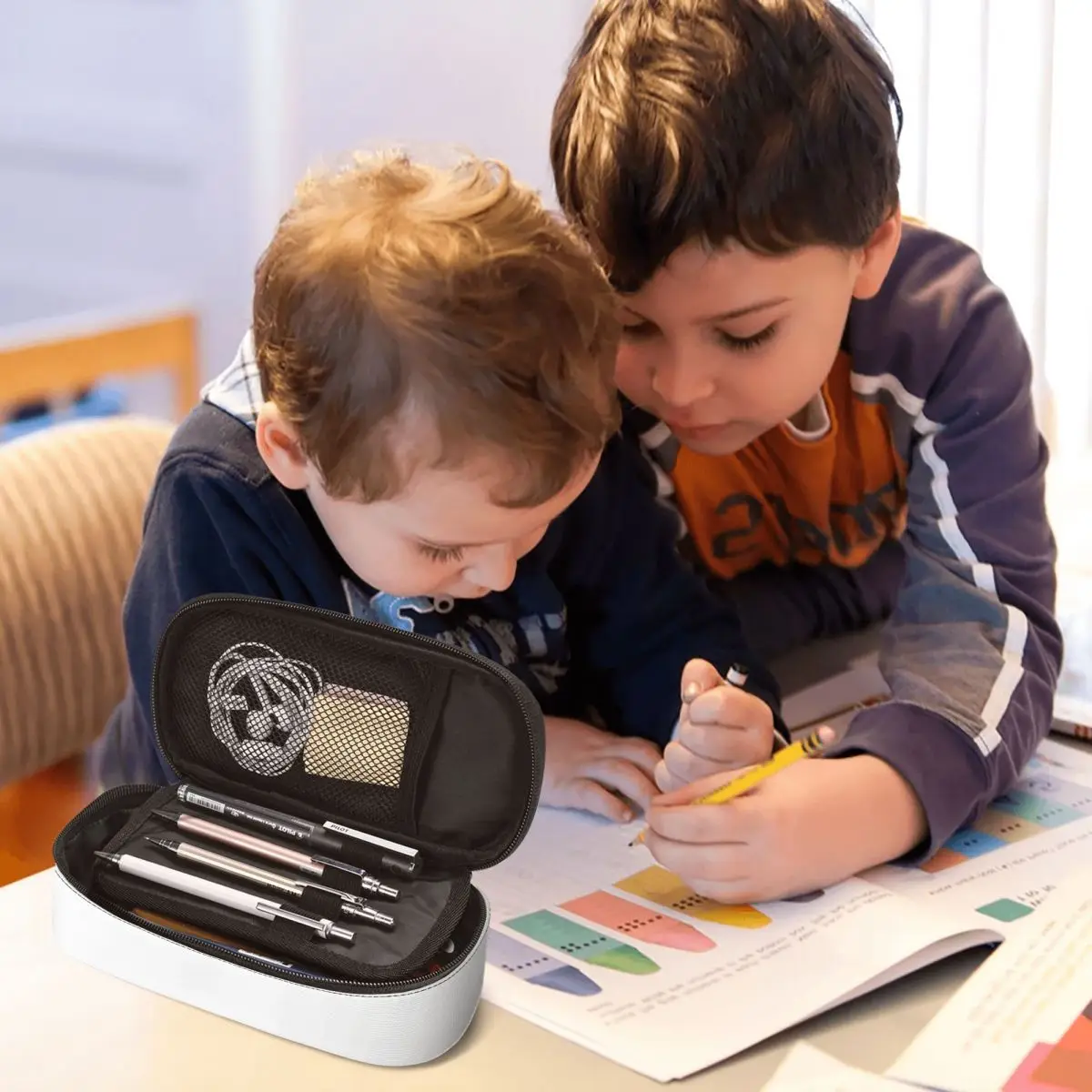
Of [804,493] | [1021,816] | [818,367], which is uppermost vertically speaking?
[818,367]

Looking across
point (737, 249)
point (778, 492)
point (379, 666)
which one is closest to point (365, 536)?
point (379, 666)

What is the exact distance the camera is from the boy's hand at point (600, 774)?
88 cm

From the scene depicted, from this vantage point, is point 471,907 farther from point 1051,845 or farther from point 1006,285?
point 1006,285

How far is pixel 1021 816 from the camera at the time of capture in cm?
87

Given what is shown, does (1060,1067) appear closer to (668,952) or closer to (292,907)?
(668,952)

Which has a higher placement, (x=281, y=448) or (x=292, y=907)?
(x=281, y=448)

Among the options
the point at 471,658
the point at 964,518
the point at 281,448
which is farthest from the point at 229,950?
the point at 964,518

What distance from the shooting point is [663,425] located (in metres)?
1.02

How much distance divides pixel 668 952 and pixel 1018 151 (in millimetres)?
1376

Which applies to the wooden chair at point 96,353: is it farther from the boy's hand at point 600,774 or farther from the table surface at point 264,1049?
the table surface at point 264,1049

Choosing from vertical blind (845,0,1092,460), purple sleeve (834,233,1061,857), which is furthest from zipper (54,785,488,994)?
vertical blind (845,0,1092,460)

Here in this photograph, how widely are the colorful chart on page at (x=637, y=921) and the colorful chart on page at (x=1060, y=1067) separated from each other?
156 mm

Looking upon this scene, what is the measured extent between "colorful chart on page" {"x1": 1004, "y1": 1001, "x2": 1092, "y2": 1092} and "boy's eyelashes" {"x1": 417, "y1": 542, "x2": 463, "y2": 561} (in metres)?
0.36

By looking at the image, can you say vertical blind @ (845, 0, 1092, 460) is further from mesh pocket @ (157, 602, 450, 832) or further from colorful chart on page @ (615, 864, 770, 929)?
mesh pocket @ (157, 602, 450, 832)
